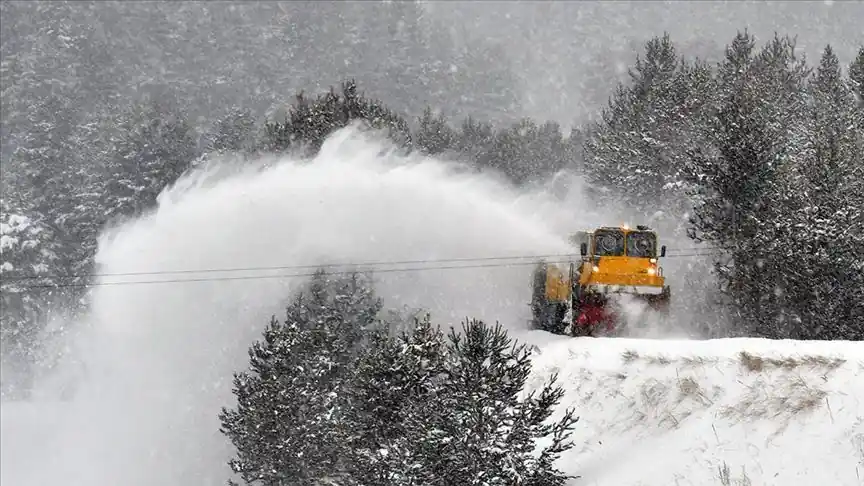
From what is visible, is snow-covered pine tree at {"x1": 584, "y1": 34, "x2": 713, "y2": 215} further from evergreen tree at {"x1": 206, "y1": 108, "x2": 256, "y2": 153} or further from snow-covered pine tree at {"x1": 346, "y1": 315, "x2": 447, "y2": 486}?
evergreen tree at {"x1": 206, "y1": 108, "x2": 256, "y2": 153}

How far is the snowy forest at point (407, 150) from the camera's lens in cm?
1617

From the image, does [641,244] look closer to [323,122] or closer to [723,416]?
[723,416]

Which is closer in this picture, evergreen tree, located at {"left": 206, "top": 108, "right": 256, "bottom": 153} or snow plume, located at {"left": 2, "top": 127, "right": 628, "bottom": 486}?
snow plume, located at {"left": 2, "top": 127, "right": 628, "bottom": 486}

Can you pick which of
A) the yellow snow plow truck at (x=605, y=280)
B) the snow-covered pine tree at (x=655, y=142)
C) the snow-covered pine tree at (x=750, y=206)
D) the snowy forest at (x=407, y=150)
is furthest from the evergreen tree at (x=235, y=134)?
the yellow snow plow truck at (x=605, y=280)

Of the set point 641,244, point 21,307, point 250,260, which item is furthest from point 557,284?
point 21,307

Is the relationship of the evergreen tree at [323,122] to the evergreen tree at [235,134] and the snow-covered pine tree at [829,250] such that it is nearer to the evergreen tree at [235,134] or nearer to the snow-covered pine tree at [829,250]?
the snow-covered pine tree at [829,250]

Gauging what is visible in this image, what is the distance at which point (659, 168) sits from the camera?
4616 centimetres

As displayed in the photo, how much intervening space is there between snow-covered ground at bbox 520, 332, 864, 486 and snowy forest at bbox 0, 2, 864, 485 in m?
1.14

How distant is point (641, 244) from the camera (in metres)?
25.2

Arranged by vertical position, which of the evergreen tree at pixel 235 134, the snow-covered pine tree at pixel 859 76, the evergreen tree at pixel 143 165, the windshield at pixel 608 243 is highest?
the evergreen tree at pixel 235 134

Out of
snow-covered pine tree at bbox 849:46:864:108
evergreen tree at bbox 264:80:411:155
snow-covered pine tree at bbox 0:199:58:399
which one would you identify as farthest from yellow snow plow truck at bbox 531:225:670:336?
snow-covered pine tree at bbox 0:199:58:399

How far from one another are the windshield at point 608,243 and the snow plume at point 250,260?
332 cm

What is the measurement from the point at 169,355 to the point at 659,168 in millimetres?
27295

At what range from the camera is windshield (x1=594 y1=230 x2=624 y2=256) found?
25047 mm
